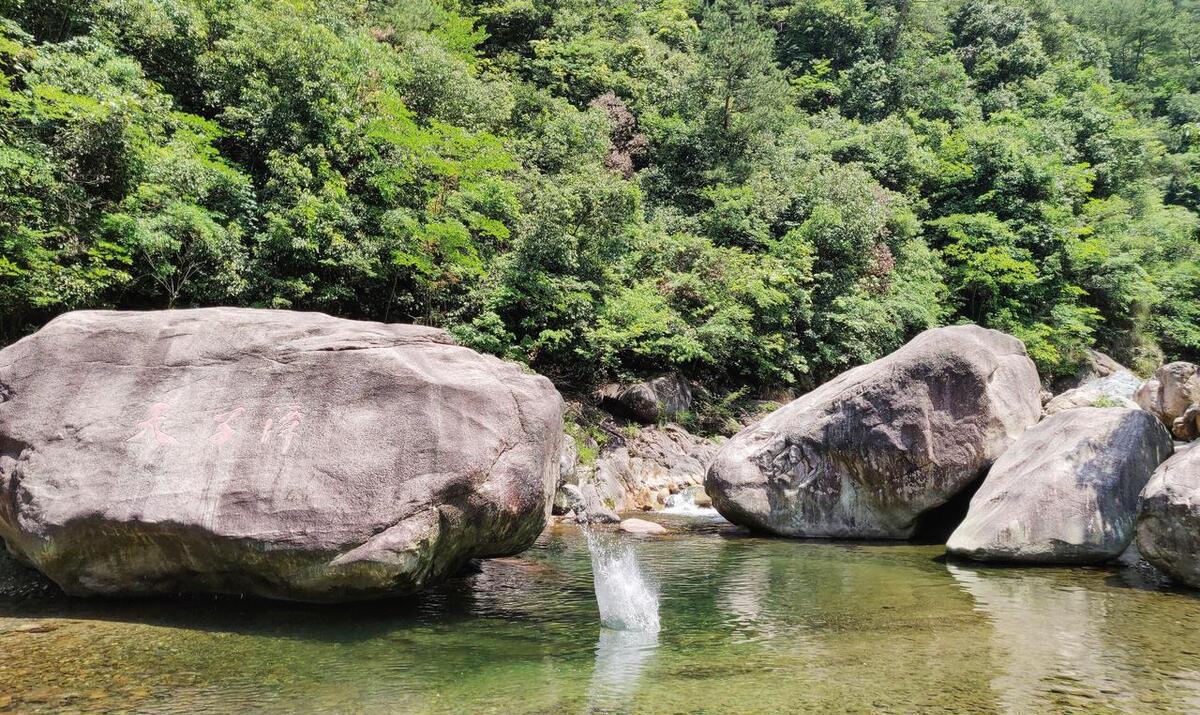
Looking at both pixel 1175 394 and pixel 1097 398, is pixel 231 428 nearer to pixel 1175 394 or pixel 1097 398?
pixel 1175 394

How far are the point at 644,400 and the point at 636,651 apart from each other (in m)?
14.8

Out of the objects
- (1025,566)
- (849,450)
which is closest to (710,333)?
(849,450)

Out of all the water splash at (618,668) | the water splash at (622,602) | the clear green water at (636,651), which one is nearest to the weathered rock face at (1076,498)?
the clear green water at (636,651)

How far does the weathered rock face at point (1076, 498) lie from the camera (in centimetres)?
1034

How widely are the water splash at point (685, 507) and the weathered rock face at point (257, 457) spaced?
32.8 ft

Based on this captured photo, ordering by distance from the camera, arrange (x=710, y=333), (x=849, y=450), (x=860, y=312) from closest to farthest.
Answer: (x=849, y=450) → (x=710, y=333) → (x=860, y=312)

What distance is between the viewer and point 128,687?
17.8ft

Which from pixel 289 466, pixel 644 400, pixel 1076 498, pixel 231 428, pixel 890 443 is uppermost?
pixel 644 400

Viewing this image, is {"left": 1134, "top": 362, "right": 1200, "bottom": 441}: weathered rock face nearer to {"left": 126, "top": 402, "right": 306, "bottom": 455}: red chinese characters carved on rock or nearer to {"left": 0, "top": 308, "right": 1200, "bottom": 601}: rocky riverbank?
{"left": 0, "top": 308, "right": 1200, "bottom": 601}: rocky riverbank

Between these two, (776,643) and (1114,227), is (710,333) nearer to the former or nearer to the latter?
(776,643)

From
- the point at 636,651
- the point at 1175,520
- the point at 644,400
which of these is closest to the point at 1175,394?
the point at 1175,520

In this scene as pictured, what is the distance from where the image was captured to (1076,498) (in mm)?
10438

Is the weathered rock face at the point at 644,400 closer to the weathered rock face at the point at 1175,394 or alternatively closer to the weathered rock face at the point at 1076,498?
the weathered rock face at the point at 1076,498

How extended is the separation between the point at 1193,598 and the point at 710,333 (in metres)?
15.2
